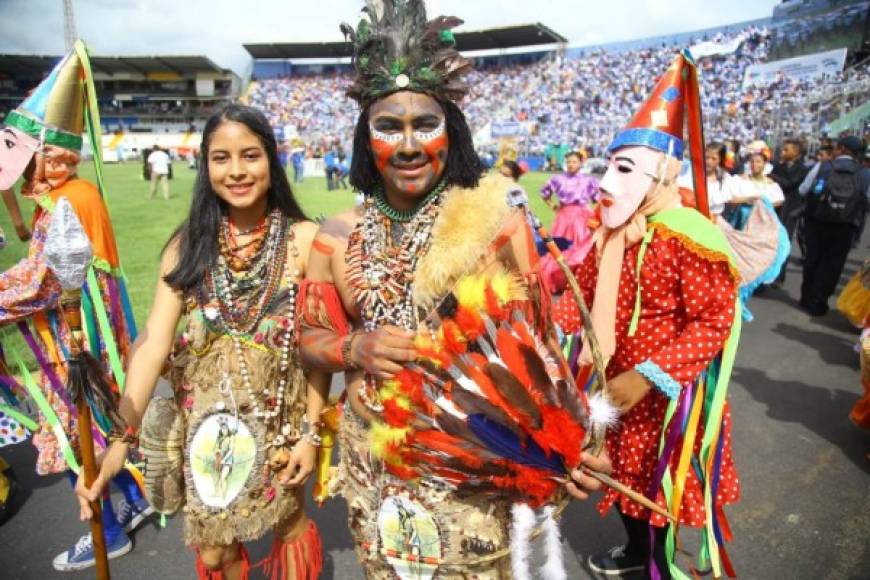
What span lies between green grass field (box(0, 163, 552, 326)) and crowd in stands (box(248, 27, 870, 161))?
5913 mm

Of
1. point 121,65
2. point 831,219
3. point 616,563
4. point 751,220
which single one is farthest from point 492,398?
point 121,65

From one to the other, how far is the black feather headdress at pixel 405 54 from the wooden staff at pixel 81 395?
102 cm

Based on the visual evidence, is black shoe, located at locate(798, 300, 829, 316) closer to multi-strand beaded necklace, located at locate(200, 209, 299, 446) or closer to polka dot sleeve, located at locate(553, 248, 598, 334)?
polka dot sleeve, located at locate(553, 248, 598, 334)

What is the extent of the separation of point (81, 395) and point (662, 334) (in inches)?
81.4

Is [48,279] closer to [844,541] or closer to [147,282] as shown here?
[844,541]

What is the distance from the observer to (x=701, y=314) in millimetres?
2193

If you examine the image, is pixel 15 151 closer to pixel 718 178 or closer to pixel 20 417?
pixel 20 417

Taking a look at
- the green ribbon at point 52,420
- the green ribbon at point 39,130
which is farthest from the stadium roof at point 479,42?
the green ribbon at point 52,420

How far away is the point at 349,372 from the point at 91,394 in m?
0.75

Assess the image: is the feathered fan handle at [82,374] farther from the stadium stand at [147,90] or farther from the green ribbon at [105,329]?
the stadium stand at [147,90]

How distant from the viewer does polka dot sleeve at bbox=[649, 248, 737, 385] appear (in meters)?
2.13

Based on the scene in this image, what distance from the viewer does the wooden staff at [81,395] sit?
1570 millimetres

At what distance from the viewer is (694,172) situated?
2541 mm

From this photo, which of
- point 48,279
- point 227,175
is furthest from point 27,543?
point 227,175
